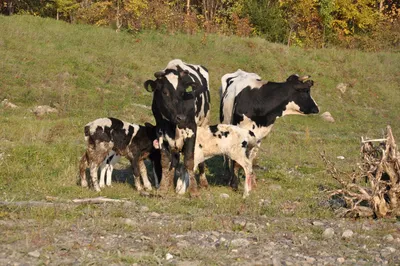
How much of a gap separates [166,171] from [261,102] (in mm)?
3493

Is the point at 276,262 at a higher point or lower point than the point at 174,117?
lower

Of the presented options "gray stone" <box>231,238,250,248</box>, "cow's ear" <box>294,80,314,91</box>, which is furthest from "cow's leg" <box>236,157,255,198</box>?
"gray stone" <box>231,238,250,248</box>

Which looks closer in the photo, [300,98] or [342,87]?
[300,98]

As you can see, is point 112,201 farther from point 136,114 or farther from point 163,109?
point 136,114

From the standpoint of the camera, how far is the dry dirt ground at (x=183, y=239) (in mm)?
7672

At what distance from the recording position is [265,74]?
35844 mm

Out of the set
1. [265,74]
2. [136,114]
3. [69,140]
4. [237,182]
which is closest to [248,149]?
[237,182]

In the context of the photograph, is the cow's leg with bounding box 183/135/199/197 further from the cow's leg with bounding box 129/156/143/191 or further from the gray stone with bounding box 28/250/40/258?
the gray stone with bounding box 28/250/40/258

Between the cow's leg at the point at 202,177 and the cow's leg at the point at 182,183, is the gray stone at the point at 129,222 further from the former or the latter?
the cow's leg at the point at 202,177

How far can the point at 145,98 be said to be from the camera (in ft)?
92.8

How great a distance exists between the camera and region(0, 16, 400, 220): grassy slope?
13258 millimetres

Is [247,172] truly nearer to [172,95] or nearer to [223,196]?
[223,196]

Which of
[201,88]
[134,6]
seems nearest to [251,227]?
[201,88]

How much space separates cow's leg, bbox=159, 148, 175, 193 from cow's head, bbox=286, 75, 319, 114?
4.04 meters
